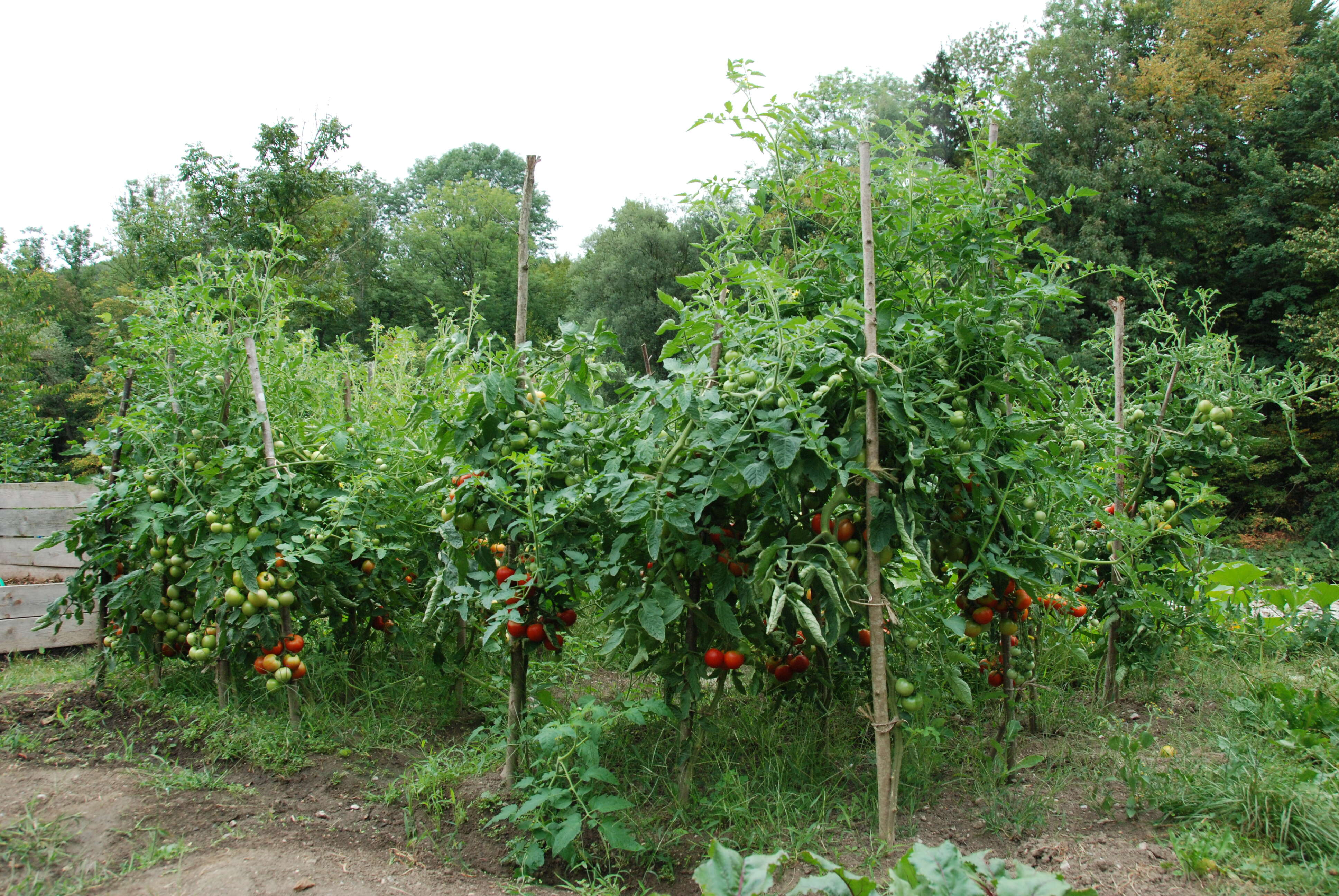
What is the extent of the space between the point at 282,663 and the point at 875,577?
2352mm

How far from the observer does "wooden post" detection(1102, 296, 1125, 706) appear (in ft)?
9.88

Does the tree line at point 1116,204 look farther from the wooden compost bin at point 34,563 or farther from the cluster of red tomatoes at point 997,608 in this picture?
the cluster of red tomatoes at point 997,608

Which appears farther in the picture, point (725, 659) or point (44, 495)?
point (44, 495)

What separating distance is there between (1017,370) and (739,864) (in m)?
1.48

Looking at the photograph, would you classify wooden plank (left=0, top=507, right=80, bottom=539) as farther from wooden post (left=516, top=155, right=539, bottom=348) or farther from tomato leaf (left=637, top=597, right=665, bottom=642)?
tomato leaf (left=637, top=597, right=665, bottom=642)

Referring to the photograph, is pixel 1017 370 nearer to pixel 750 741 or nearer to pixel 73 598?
pixel 750 741

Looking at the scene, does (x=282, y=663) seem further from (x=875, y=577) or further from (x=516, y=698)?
(x=875, y=577)

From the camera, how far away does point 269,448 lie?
9.85ft

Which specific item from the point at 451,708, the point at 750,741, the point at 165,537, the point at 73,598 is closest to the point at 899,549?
the point at 750,741

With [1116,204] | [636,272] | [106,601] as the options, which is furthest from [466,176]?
[106,601]

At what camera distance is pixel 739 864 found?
1397 millimetres

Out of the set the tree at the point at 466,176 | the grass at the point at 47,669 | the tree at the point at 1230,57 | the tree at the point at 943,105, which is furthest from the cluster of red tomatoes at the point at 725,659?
the tree at the point at 466,176

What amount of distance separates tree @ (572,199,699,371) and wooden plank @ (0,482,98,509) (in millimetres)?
15697

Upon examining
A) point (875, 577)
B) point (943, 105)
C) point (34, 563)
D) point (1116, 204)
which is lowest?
point (34, 563)
